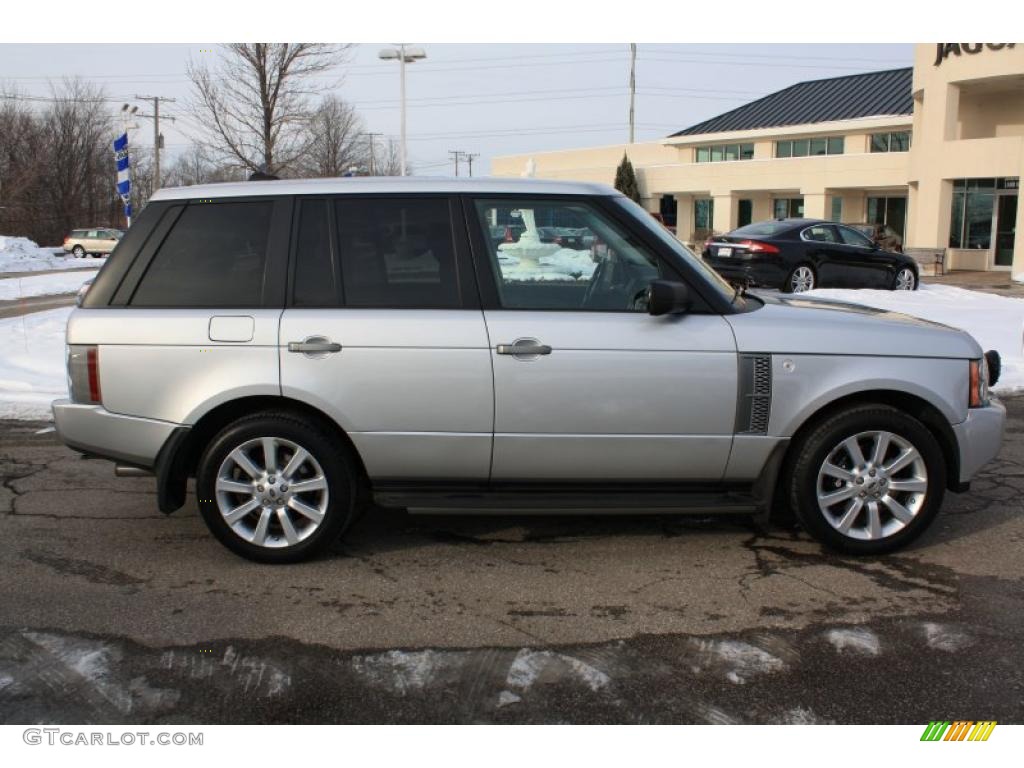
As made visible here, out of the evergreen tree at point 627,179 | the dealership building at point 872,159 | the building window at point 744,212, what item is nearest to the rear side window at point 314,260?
the dealership building at point 872,159

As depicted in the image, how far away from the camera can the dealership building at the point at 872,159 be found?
26.7 metres

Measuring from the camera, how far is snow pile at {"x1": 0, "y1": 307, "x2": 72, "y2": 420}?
8.50 metres

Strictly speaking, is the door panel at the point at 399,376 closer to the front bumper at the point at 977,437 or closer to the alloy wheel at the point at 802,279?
the front bumper at the point at 977,437

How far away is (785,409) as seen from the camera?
4.59m

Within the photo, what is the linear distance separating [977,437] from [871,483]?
61 centimetres

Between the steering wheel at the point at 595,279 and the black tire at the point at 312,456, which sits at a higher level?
the steering wheel at the point at 595,279

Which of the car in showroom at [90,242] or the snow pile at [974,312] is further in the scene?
the car in showroom at [90,242]

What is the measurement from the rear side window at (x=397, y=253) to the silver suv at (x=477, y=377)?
0.01 m

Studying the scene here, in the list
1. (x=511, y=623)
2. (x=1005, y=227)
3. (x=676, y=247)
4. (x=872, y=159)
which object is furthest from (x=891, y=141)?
(x=511, y=623)

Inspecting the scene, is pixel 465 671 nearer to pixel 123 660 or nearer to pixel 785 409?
pixel 123 660

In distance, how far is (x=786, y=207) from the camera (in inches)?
→ 1700

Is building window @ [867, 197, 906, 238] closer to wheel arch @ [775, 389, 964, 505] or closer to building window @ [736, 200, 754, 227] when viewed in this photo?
building window @ [736, 200, 754, 227]

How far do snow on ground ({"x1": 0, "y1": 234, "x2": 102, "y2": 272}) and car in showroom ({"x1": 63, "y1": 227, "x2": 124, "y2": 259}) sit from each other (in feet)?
8.22

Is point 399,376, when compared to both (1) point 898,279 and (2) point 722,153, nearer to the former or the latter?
(1) point 898,279
